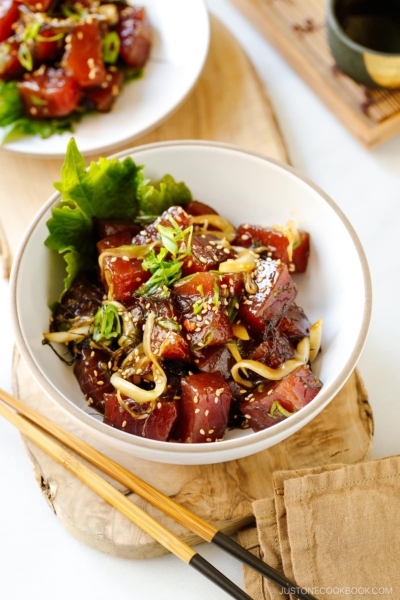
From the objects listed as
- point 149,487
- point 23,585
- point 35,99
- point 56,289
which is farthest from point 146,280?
point 35,99

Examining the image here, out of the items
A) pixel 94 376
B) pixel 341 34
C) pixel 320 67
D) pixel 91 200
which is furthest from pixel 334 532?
pixel 320 67

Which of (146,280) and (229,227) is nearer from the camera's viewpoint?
(146,280)

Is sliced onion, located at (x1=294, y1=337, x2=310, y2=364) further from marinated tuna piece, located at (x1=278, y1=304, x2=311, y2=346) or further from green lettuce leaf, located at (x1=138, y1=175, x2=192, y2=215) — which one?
green lettuce leaf, located at (x1=138, y1=175, x2=192, y2=215)

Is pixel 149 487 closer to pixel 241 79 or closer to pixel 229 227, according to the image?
pixel 229 227

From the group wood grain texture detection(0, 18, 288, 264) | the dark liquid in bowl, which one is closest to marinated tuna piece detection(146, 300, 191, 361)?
wood grain texture detection(0, 18, 288, 264)

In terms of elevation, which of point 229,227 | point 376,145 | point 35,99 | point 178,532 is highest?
point 35,99

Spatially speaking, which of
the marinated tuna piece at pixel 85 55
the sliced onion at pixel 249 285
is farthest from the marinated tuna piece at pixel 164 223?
the marinated tuna piece at pixel 85 55
